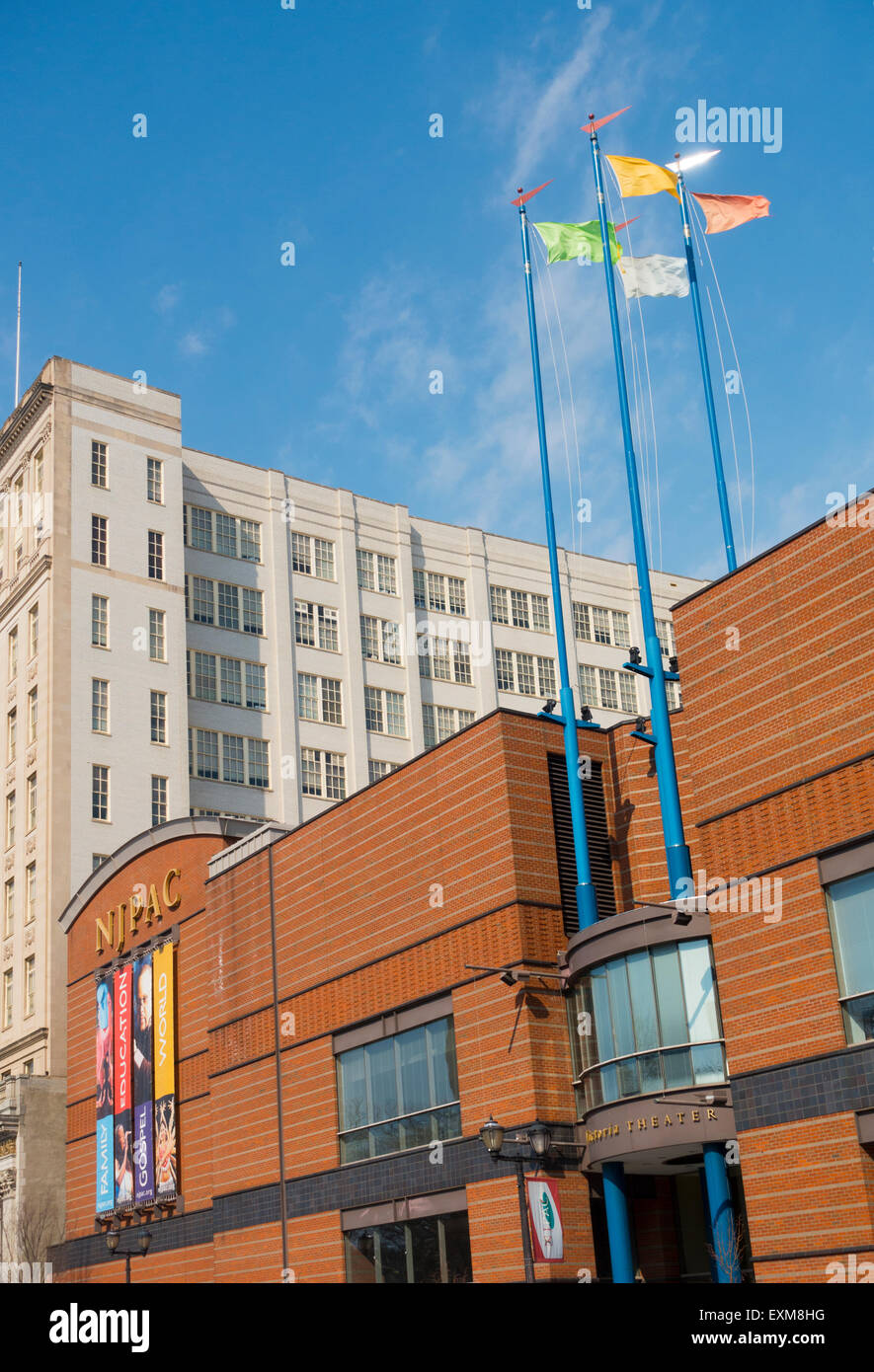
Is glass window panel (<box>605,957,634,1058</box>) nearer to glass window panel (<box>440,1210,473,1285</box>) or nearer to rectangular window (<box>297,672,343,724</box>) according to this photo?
glass window panel (<box>440,1210,473,1285</box>)

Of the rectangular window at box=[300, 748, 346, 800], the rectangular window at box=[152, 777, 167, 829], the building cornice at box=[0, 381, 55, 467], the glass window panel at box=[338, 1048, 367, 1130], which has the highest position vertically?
the building cornice at box=[0, 381, 55, 467]

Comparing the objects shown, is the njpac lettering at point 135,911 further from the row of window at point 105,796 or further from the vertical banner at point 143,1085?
the row of window at point 105,796

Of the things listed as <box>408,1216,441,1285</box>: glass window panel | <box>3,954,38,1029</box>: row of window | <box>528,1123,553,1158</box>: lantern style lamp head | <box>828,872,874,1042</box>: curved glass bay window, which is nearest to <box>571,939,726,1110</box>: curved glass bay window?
<box>528,1123,553,1158</box>: lantern style lamp head

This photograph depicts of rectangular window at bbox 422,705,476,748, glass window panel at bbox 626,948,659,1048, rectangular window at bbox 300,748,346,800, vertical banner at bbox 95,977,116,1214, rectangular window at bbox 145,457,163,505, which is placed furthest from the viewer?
Answer: rectangular window at bbox 422,705,476,748

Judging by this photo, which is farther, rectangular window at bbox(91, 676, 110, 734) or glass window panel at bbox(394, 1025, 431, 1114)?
rectangular window at bbox(91, 676, 110, 734)

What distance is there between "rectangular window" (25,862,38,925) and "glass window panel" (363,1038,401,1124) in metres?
27.7

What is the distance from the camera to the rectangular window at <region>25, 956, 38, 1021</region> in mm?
57344

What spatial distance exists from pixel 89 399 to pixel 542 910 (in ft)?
142

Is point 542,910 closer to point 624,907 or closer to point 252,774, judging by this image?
point 624,907

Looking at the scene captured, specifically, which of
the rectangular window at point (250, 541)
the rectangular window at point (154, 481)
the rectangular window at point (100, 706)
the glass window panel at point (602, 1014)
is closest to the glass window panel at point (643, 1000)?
the glass window panel at point (602, 1014)

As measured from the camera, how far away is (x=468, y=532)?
82.3 m

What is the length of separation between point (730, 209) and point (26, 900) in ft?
133
